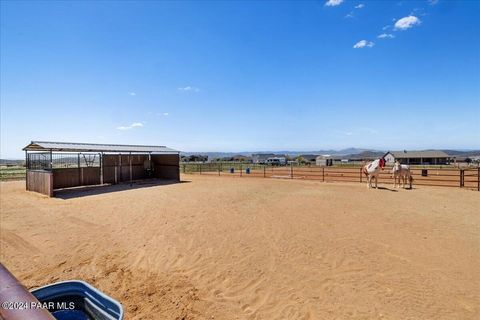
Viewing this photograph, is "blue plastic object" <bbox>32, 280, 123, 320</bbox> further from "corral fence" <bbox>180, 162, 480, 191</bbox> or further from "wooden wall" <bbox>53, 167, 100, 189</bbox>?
"corral fence" <bbox>180, 162, 480, 191</bbox>

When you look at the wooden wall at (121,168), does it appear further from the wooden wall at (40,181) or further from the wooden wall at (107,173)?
the wooden wall at (40,181)

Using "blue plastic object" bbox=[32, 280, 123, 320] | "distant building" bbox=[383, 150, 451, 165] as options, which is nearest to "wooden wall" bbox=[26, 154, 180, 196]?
A: "blue plastic object" bbox=[32, 280, 123, 320]

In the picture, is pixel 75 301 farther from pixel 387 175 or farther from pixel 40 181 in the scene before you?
pixel 387 175

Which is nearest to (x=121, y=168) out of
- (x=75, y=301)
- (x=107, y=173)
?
(x=107, y=173)

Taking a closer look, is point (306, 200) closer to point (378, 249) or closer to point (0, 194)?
point (378, 249)

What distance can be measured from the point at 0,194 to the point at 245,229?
14.7 m

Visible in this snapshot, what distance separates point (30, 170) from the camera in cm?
1630

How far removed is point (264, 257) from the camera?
5699 millimetres

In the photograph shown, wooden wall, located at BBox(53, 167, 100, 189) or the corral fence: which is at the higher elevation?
wooden wall, located at BBox(53, 167, 100, 189)

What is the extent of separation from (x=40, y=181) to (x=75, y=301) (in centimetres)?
1557

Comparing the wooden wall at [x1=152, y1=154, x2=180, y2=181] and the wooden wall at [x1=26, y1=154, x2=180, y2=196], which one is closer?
the wooden wall at [x1=26, y1=154, x2=180, y2=196]

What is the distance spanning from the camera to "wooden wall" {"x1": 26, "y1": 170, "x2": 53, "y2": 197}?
1430 cm

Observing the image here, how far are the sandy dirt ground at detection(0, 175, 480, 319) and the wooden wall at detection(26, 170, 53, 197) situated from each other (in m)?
4.45

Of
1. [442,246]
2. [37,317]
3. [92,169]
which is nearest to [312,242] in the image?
[442,246]
